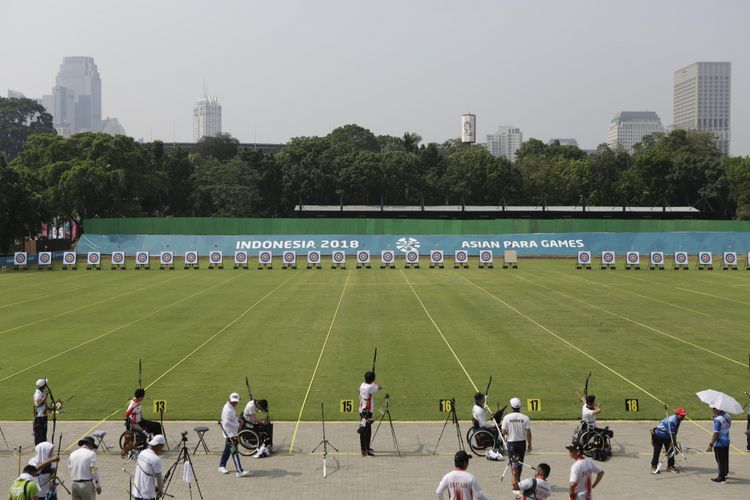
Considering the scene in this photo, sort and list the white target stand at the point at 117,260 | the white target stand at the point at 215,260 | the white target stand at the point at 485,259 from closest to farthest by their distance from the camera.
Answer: the white target stand at the point at 215,260 < the white target stand at the point at 485,259 < the white target stand at the point at 117,260

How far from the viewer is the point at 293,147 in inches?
4892

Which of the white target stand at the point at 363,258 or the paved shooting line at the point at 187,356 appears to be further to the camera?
the white target stand at the point at 363,258

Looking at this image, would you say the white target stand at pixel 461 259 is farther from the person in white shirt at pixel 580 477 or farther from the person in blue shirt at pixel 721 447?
the person in white shirt at pixel 580 477

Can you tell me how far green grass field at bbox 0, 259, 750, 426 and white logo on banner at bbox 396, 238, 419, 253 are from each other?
2632 centimetres

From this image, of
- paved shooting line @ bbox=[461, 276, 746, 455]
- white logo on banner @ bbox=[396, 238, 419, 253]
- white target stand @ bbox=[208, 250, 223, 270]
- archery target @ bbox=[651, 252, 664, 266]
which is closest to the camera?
paved shooting line @ bbox=[461, 276, 746, 455]

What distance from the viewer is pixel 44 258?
6806 centimetres

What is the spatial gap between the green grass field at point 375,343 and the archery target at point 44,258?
57.6 feet

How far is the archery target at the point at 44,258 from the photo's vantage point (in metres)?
67.6

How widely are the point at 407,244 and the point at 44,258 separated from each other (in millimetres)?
32803

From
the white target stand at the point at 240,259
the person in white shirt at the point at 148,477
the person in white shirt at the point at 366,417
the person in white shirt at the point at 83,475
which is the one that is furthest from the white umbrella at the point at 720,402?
the white target stand at the point at 240,259

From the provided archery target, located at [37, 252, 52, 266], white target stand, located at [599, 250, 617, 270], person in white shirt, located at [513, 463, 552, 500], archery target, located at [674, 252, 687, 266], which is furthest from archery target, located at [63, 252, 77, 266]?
person in white shirt, located at [513, 463, 552, 500]

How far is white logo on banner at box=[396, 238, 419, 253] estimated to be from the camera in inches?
3044

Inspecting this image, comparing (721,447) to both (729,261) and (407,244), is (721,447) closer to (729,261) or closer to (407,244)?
(729,261)

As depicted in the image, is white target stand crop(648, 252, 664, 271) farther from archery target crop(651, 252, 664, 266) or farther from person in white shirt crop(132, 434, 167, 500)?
person in white shirt crop(132, 434, 167, 500)
